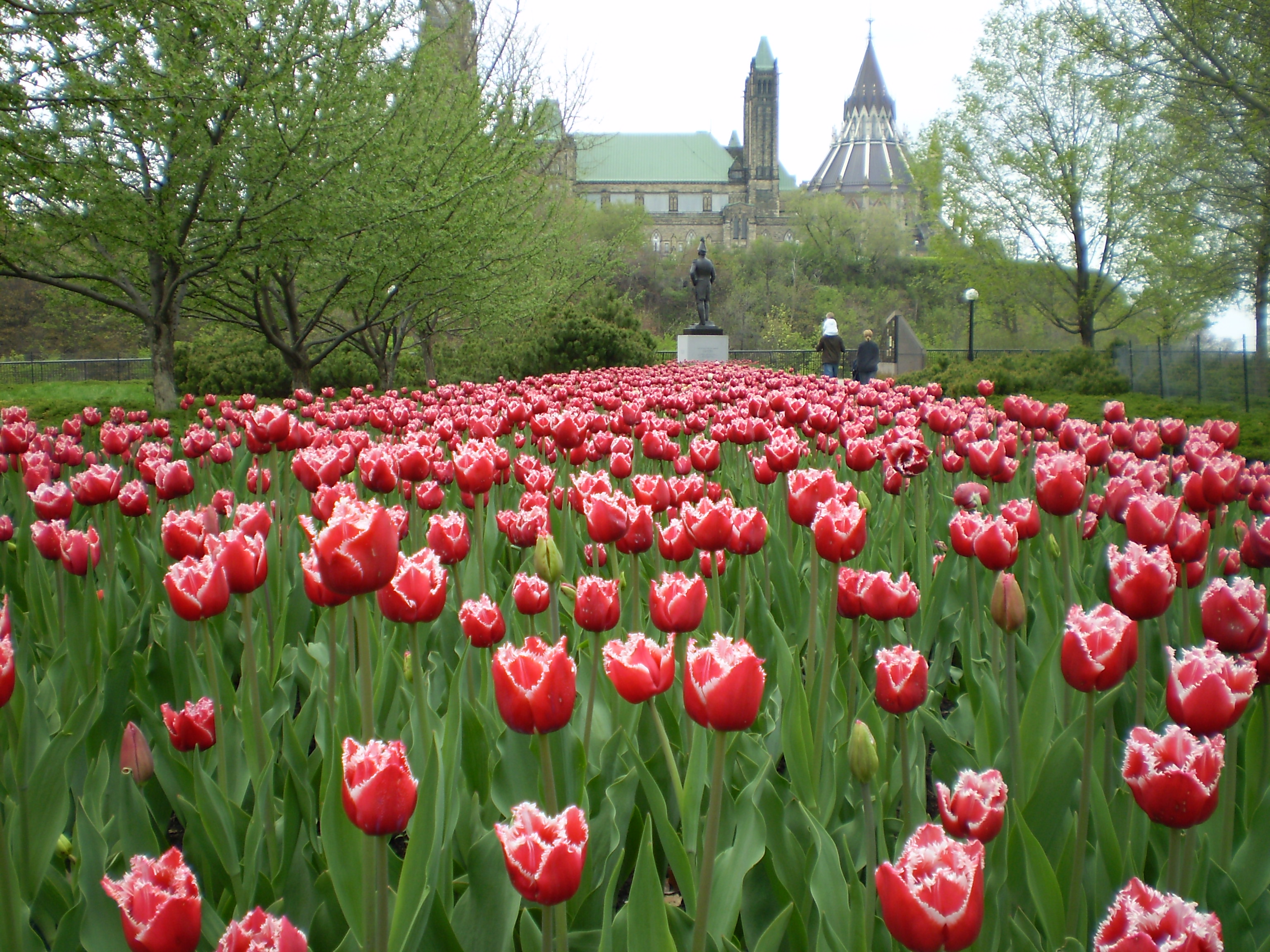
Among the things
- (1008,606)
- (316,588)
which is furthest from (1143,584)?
(316,588)

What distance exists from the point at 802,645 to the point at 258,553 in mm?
1489

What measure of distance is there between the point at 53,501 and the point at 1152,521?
2.64m

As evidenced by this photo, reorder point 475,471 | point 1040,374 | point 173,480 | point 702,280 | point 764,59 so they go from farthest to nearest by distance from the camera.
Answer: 1. point 764,59
2. point 702,280
3. point 1040,374
4. point 173,480
5. point 475,471

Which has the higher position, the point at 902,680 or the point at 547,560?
the point at 547,560

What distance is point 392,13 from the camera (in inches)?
458

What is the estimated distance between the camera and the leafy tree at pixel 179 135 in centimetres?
877

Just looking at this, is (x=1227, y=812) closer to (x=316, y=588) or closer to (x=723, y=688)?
(x=723, y=688)

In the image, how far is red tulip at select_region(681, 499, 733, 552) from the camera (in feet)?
6.01

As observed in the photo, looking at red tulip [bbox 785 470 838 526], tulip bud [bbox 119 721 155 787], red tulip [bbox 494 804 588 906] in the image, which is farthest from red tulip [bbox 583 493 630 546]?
red tulip [bbox 494 804 588 906]

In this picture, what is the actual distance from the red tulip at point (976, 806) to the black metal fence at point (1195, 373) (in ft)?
47.8

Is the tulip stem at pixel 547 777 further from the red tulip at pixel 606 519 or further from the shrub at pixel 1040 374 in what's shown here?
the shrub at pixel 1040 374

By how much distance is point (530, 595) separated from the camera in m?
1.80

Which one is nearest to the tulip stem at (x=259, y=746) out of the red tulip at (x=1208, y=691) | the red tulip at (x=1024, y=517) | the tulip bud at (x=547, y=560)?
the tulip bud at (x=547, y=560)

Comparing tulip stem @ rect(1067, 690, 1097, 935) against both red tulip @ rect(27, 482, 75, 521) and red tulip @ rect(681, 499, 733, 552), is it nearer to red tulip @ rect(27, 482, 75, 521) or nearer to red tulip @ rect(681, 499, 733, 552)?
red tulip @ rect(681, 499, 733, 552)
